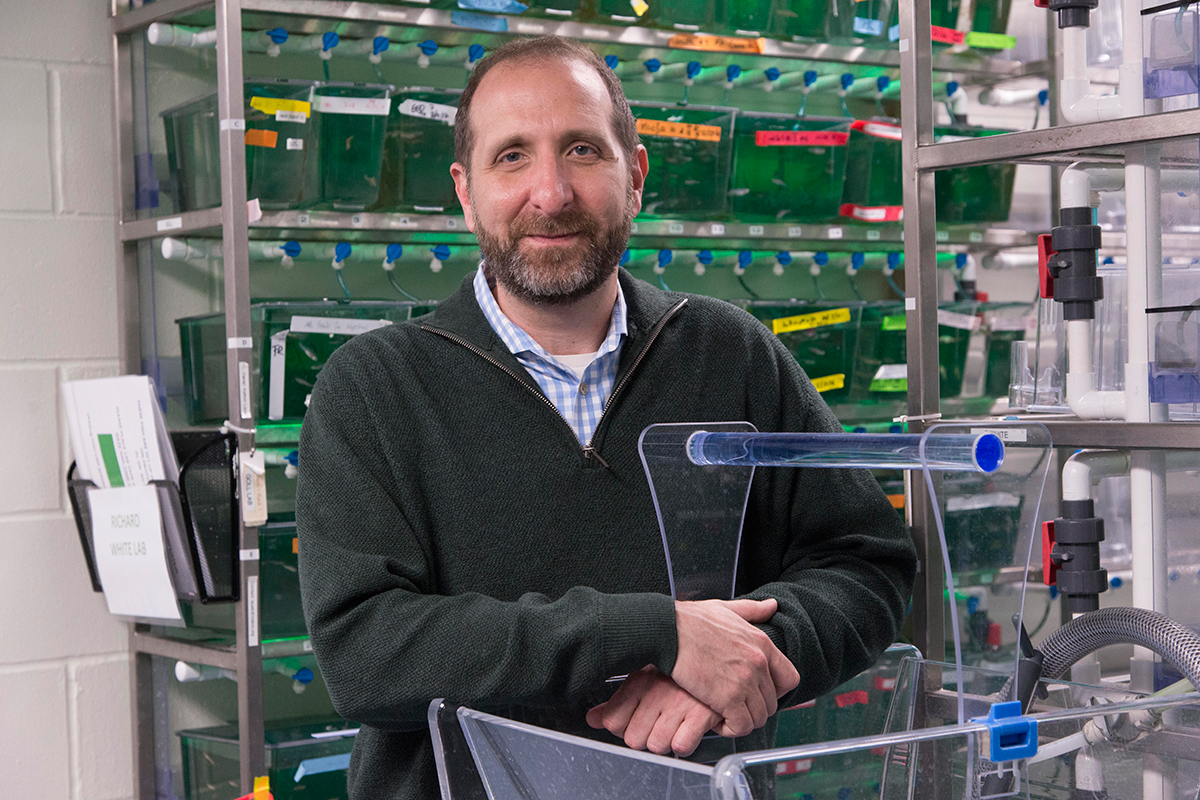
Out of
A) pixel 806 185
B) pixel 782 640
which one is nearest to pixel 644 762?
pixel 782 640

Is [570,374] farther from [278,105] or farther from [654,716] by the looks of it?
[278,105]

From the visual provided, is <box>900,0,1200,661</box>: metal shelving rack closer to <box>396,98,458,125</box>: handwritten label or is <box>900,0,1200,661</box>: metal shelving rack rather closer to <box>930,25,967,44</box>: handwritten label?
<box>396,98,458,125</box>: handwritten label

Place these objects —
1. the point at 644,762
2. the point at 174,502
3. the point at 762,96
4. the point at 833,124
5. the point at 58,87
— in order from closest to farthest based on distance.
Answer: the point at 644,762 < the point at 174,502 < the point at 58,87 < the point at 833,124 < the point at 762,96

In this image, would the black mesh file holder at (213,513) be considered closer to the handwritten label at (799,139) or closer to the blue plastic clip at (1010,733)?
the handwritten label at (799,139)

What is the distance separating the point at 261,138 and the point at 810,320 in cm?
155

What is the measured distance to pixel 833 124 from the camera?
3.55 metres

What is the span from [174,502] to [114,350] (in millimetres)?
605

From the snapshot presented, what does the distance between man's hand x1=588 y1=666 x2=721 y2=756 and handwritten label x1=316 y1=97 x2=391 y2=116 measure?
1905mm

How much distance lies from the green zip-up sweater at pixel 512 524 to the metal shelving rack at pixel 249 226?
1.90ft

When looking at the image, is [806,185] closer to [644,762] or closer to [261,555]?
[261,555]

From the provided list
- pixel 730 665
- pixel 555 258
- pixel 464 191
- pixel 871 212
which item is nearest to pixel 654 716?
pixel 730 665

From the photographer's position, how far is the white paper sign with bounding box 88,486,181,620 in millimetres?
2703

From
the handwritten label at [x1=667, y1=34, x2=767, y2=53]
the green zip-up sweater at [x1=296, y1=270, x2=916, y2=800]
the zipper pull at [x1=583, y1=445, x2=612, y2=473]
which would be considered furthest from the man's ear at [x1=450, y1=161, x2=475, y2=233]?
the handwritten label at [x1=667, y1=34, x2=767, y2=53]

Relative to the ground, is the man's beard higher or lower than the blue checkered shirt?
higher
